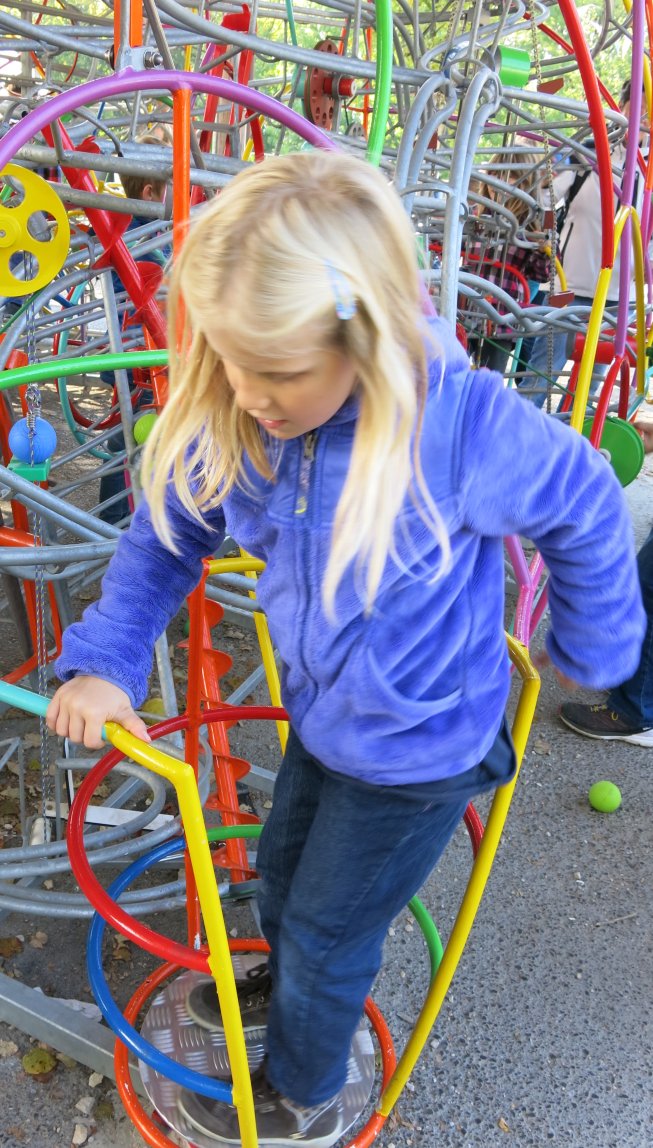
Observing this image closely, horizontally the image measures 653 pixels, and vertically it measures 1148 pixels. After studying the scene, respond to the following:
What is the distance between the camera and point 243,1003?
1.47 m

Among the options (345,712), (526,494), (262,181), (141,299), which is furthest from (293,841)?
(141,299)

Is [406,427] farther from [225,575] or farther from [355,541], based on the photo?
[225,575]

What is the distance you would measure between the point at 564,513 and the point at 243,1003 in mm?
998

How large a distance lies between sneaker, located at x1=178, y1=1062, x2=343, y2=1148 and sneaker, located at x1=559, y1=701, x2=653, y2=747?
5.21ft

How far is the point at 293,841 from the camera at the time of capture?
133 cm

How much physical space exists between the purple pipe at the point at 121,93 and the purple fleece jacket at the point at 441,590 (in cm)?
40

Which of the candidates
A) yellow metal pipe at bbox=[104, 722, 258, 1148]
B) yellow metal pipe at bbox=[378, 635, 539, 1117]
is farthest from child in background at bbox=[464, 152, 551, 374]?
yellow metal pipe at bbox=[104, 722, 258, 1148]

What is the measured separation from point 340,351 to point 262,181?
Answer: 0.18 m

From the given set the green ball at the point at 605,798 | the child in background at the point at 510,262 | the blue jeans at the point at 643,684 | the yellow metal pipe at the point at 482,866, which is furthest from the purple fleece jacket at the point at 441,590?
the child in background at the point at 510,262

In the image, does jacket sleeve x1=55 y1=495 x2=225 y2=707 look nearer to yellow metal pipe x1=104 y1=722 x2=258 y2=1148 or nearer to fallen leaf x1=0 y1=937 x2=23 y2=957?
yellow metal pipe x1=104 y1=722 x2=258 y2=1148

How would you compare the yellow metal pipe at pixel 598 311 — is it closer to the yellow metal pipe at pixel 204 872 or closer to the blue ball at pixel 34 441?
the blue ball at pixel 34 441

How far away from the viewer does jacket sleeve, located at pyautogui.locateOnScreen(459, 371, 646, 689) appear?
2.96ft

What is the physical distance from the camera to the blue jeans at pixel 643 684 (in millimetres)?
2652

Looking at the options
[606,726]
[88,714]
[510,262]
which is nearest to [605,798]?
Result: [606,726]
